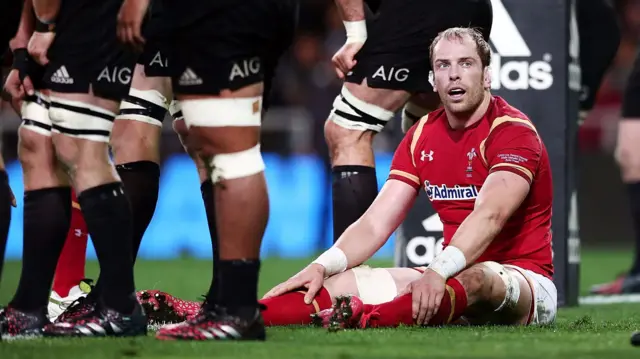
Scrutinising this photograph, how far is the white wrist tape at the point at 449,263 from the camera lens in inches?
175

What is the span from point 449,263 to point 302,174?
26.2ft

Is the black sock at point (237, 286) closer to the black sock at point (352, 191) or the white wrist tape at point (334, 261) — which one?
the white wrist tape at point (334, 261)

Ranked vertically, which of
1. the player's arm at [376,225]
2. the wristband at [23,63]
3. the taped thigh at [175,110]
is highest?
the wristband at [23,63]

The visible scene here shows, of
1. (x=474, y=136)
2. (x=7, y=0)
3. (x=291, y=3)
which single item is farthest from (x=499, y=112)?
(x=7, y=0)

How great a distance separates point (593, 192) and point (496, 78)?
7306 millimetres

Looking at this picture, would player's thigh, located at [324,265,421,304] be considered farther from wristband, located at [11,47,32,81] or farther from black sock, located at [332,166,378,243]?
wristband, located at [11,47,32,81]

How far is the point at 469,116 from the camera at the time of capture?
492 cm

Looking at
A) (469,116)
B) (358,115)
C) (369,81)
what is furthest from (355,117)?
(469,116)

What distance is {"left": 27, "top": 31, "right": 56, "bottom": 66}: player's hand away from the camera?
403 cm

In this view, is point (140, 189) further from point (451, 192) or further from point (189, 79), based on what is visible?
point (451, 192)

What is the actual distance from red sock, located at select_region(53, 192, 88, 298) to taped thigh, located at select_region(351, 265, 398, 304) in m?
1.18

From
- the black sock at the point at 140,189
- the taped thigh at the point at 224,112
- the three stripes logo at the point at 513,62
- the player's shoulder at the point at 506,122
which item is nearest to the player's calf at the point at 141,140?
the black sock at the point at 140,189

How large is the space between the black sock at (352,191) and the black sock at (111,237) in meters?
1.37

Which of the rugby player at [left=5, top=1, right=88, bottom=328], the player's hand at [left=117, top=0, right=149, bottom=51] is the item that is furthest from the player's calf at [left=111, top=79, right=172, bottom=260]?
the player's hand at [left=117, top=0, right=149, bottom=51]
